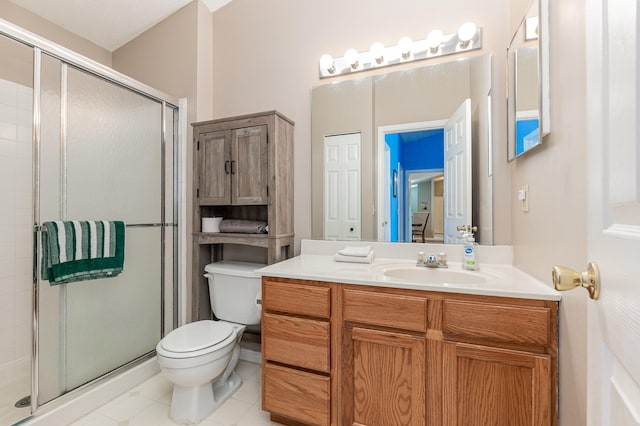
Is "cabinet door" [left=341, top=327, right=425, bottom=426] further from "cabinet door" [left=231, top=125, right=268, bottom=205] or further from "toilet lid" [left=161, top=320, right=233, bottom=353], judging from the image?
"cabinet door" [left=231, top=125, right=268, bottom=205]

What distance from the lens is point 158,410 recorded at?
1623 millimetres

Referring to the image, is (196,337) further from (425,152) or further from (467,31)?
(467,31)

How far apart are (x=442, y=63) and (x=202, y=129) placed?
1681mm

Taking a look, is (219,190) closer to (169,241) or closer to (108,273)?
(169,241)

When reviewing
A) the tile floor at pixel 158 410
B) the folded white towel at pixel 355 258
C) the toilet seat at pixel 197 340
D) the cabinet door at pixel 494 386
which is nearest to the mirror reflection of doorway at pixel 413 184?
the folded white towel at pixel 355 258

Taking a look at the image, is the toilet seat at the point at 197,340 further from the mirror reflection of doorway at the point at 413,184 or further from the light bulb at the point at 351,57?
the light bulb at the point at 351,57

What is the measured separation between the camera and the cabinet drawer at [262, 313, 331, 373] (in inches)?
52.4

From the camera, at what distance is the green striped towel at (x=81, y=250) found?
151 centimetres

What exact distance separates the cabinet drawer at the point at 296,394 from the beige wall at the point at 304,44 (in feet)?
2.87

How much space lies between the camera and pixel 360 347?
1277 mm

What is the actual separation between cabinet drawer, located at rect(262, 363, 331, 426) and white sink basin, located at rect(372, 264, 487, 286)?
598 millimetres

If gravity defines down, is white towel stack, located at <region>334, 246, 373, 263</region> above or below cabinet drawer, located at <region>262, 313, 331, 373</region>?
above

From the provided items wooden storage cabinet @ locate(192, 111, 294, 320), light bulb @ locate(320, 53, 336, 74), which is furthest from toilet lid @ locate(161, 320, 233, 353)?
light bulb @ locate(320, 53, 336, 74)

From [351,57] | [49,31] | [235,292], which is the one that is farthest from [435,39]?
[49,31]
